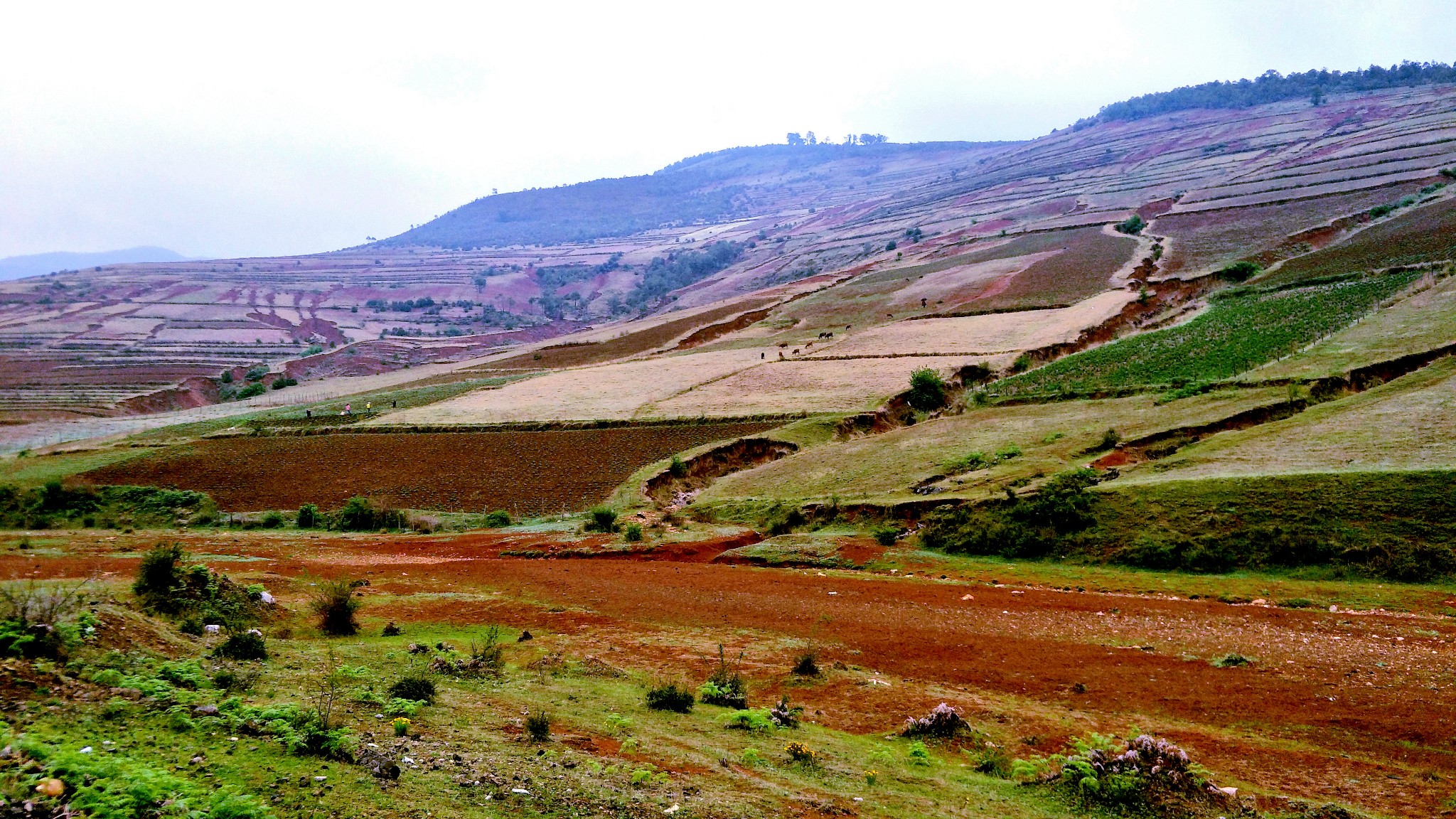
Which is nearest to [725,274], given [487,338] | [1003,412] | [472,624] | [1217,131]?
[487,338]

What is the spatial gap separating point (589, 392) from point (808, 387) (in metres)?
17.9

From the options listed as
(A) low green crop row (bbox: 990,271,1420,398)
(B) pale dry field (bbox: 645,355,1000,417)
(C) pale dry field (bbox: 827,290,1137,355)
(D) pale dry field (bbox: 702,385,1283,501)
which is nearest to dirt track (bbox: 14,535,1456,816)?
(D) pale dry field (bbox: 702,385,1283,501)

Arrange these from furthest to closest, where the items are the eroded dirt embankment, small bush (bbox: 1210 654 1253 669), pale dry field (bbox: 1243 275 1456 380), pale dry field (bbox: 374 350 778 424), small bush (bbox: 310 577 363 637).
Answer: pale dry field (bbox: 374 350 778 424), the eroded dirt embankment, pale dry field (bbox: 1243 275 1456 380), small bush (bbox: 310 577 363 637), small bush (bbox: 1210 654 1253 669)

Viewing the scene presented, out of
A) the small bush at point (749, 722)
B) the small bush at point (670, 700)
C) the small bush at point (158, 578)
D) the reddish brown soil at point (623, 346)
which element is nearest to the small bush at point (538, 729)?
the small bush at point (670, 700)

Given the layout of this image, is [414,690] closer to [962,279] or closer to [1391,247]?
[1391,247]

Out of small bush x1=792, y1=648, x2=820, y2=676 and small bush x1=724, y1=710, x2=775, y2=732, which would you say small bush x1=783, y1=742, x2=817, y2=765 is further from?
small bush x1=792, y1=648, x2=820, y2=676

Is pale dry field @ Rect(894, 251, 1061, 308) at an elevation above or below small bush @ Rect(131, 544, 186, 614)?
above

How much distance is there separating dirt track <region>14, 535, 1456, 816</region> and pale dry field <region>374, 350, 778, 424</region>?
28.6 metres

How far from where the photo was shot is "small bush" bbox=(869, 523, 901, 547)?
25.0 m

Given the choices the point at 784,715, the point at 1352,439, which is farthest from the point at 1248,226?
the point at 784,715

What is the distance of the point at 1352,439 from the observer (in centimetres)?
2148

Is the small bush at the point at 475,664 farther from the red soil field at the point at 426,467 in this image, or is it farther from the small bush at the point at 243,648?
the red soil field at the point at 426,467

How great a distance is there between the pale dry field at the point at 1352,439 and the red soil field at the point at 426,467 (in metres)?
23.0

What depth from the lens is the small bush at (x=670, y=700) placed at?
11266 millimetres
